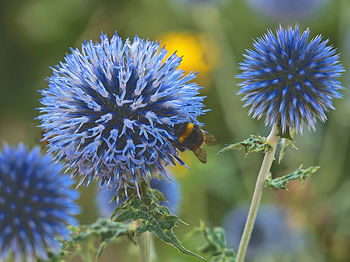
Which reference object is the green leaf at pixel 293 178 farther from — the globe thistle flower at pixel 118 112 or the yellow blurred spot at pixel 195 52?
the yellow blurred spot at pixel 195 52

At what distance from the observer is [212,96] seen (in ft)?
16.1

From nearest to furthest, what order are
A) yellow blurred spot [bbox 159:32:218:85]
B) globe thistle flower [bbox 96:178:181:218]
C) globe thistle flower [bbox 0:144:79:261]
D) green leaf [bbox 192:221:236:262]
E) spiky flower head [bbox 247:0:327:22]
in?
1. globe thistle flower [bbox 0:144:79:261]
2. green leaf [bbox 192:221:236:262]
3. globe thistle flower [bbox 96:178:181:218]
4. spiky flower head [bbox 247:0:327:22]
5. yellow blurred spot [bbox 159:32:218:85]

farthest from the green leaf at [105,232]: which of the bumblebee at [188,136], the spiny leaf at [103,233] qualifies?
the bumblebee at [188,136]

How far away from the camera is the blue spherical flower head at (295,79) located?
181cm

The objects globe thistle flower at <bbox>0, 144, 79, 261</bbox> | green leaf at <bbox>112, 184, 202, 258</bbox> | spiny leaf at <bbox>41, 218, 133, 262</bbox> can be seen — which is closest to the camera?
globe thistle flower at <bbox>0, 144, 79, 261</bbox>

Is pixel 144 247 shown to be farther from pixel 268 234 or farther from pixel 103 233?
pixel 268 234

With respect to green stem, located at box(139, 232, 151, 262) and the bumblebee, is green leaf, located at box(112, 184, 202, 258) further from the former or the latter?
the bumblebee

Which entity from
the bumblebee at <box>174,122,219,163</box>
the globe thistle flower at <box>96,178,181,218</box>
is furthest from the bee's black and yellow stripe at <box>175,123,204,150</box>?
the globe thistle flower at <box>96,178,181,218</box>

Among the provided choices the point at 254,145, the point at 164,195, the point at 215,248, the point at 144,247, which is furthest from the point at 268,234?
the point at 254,145

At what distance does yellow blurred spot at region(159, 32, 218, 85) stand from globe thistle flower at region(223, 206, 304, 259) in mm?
1584

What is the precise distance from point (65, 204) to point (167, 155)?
0.49 metres

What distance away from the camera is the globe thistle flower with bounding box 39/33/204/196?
1.78m

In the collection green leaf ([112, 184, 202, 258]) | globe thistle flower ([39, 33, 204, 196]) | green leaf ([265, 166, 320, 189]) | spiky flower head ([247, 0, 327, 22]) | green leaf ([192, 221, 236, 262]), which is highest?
spiky flower head ([247, 0, 327, 22])

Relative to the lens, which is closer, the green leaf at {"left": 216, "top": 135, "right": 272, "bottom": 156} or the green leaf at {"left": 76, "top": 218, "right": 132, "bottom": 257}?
the green leaf at {"left": 216, "top": 135, "right": 272, "bottom": 156}
